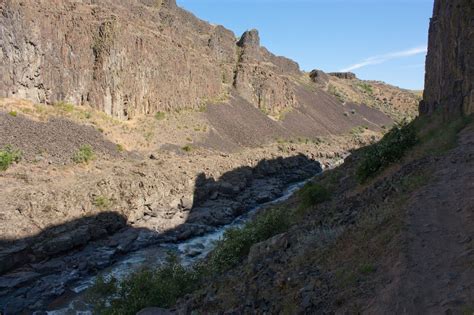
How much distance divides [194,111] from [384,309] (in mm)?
48832

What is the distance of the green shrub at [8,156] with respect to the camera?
26792 mm

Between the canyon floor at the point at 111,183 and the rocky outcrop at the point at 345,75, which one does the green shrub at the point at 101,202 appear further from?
the rocky outcrop at the point at 345,75

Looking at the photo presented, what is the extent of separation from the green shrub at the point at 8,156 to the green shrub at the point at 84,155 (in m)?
4.28

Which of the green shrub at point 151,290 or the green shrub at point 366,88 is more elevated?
the green shrub at point 366,88

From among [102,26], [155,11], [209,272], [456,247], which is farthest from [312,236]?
[155,11]

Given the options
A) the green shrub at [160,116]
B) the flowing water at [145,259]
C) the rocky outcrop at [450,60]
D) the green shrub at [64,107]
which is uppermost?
the rocky outcrop at [450,60]

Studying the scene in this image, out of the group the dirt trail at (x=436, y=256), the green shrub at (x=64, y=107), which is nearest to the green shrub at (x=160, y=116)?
the green shrub at (x=64, y=107)

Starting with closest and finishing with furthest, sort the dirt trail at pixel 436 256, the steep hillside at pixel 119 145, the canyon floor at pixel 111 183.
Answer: the dirt trail at pixel 436 256 < the canyon floor at pixel 111 183 < the steep hillside at pixel 119 145

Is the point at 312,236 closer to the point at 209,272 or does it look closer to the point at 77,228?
the point at 209,272

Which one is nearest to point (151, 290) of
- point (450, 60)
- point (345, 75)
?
point (450, 60)

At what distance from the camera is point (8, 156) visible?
1072 inches

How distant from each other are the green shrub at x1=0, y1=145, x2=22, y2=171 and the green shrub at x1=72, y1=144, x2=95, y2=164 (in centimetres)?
428

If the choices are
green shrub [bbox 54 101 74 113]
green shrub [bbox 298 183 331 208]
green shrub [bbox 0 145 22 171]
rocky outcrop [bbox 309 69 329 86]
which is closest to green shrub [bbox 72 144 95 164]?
green shrub [bbox 0 145 22 171]

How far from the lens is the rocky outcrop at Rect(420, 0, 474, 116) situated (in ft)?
78.5
